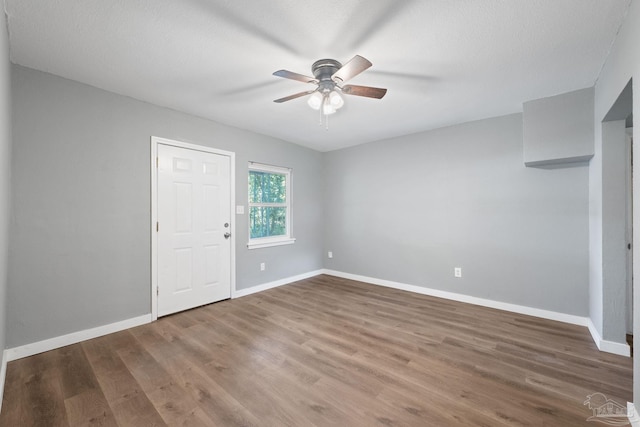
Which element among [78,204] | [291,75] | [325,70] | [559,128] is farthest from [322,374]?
[559,128]

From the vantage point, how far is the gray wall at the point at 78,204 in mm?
2141

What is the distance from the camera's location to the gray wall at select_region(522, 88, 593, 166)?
2514 mm

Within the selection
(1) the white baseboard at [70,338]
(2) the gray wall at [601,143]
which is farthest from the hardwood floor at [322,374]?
(2) the gray wall at [601,143]

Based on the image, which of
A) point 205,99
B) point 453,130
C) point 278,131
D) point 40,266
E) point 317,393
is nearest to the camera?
point 317,393

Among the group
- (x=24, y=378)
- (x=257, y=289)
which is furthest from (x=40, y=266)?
(x=257, y=289)

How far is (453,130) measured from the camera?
356cm

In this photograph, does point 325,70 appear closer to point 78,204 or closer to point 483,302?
point 78,204

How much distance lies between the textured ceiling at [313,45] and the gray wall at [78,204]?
9.7 inches

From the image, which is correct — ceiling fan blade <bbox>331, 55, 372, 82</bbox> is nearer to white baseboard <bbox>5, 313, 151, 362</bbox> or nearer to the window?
the window

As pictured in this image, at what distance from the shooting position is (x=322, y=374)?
189cm

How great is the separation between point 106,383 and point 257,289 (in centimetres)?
219

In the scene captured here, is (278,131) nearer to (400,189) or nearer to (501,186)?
(400,189)

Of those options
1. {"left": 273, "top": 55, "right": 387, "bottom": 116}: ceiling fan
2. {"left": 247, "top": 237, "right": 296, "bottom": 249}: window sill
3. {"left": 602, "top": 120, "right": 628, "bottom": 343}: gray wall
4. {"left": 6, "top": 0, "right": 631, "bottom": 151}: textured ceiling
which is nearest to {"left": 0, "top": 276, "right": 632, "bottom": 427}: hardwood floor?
{"left": 602, "top": 120, "right": 628, "bottom": 343}: gray wall

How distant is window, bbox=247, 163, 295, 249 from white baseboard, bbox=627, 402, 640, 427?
377 centimetres
